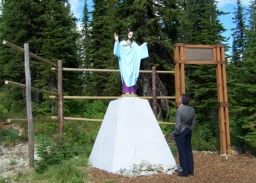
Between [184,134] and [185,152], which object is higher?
[184,134]

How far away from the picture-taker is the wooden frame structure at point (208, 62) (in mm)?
11883

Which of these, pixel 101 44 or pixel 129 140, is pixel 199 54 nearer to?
pixel 129 140

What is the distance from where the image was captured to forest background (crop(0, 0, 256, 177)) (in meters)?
13.8

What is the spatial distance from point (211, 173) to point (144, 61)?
9113 mm

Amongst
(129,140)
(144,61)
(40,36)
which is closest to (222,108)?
(129,140)

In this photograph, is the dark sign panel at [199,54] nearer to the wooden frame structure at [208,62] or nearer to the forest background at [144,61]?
the wooden frame structure at [208,62]

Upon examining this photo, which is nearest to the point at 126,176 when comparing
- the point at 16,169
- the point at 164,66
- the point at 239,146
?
the point at 16,169

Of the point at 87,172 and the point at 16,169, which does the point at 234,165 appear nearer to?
the point at 87,172

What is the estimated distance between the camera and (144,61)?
18219 millimetres

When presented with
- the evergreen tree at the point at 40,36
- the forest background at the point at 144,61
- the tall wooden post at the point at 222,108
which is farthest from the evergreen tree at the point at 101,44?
the tall wooden post at the point at 222,108

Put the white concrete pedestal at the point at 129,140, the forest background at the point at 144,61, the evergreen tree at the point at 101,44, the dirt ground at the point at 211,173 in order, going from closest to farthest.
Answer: the dirt ground at the point at 211,173, the white concrete pedestal at the point at 129,140, the forest background at the point at 144,61, the evergreen tree at the point at 101,44

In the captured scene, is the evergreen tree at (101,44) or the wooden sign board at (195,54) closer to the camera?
the wooden sign board at (195,54)

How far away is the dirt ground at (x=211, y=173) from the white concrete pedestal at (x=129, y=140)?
1.19ft

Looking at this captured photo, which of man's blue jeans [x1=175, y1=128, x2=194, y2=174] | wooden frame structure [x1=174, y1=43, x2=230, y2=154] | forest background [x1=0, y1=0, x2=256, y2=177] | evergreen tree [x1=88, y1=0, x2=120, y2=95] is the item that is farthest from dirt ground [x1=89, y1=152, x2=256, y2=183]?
evergreen tree [x1=88, y1=0, x2=120, y2=95]
